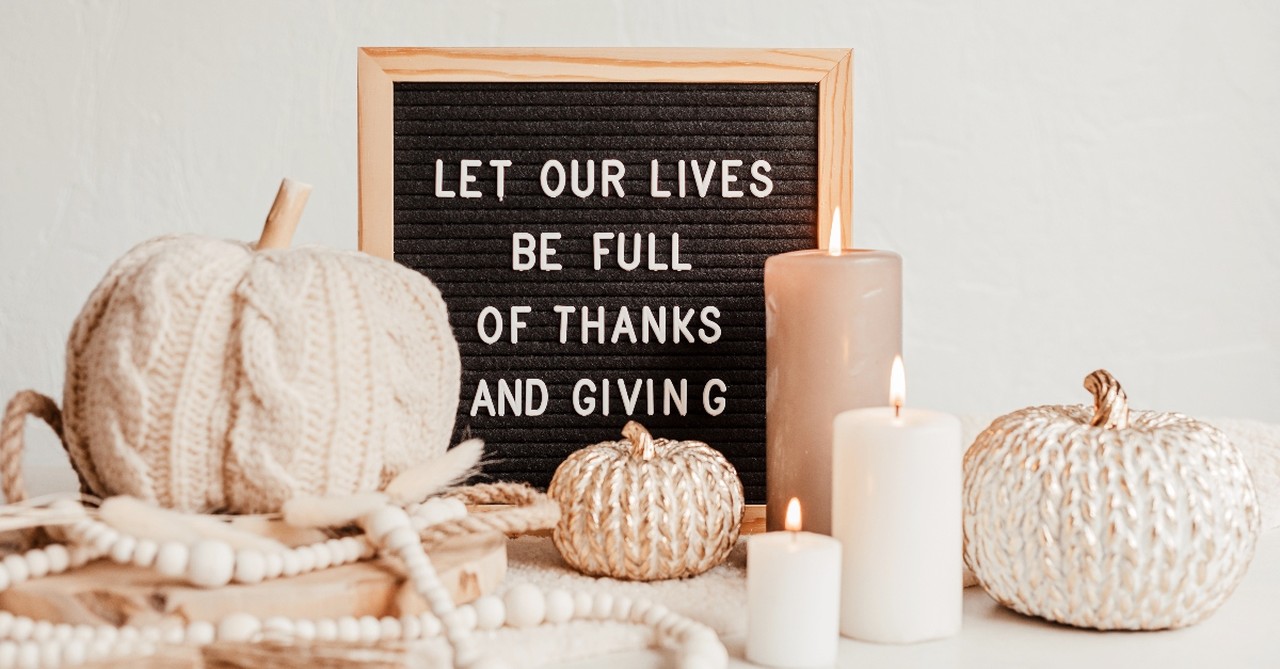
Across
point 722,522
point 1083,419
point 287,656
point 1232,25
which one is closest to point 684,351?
point 722,522

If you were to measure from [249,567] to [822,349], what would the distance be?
0.32 meters

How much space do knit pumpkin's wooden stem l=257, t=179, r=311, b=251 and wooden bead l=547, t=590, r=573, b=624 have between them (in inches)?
9.8

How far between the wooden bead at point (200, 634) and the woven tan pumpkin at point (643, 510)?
0.20 meters

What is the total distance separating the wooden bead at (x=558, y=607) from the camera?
52 centimetres

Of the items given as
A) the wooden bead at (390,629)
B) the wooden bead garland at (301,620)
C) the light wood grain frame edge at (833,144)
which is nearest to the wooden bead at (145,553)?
the wooden bead garland at (301,620)

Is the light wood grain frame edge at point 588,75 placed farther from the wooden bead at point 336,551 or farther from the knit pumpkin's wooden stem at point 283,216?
the wooden bead at point 336,551

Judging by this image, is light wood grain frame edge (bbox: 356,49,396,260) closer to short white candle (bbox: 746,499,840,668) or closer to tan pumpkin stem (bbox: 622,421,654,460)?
tan pumpkin stem (bbox: 622,421,654,460)

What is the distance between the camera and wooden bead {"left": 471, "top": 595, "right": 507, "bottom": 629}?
→ 51 cm

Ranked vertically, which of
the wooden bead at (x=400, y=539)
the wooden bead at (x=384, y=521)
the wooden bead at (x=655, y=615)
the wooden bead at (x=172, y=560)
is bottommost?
the wooden bead at (x=655, y=615)

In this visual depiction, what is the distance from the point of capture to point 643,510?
1.91ft

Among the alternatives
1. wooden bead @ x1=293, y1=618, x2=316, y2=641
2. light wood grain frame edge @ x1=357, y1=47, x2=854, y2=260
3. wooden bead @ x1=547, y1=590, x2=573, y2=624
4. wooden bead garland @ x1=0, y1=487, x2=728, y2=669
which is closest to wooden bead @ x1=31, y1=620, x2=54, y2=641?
wooden bead garland @ x1=0, y1=487, x2=728, y2=669

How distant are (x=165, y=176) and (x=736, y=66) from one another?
28.3 inches

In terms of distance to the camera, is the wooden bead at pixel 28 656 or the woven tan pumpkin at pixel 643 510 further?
the woven tan pumpkin at pixel 643 510

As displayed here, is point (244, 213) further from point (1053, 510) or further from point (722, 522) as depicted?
point (1053, 510)
